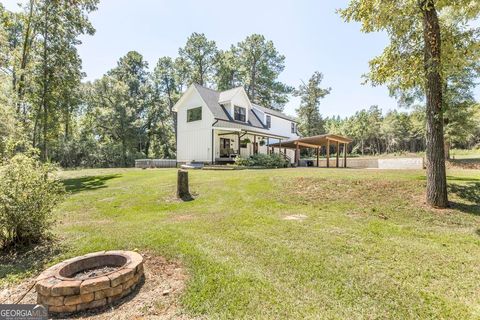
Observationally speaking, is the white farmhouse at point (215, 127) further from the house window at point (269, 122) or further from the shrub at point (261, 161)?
the shrub at point (261, 161)

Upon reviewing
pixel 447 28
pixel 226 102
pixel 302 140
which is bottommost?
pixel 302 140

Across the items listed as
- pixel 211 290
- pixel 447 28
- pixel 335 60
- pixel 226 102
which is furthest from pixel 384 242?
pixel 226 102

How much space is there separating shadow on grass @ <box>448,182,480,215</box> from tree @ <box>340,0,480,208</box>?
0.52m

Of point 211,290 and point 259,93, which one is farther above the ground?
point 259,93

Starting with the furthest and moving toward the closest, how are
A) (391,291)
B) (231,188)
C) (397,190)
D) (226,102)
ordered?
(226,102), (231,188), (397,190), (391,291)

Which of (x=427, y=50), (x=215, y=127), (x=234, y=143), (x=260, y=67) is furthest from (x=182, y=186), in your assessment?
(x=260, y=67)

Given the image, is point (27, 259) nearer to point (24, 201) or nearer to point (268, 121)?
point (24, 201)

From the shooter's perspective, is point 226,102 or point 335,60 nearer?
point 335,60

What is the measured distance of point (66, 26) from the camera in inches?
676

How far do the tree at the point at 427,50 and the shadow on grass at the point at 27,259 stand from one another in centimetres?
935

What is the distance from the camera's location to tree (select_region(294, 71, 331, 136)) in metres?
45.3

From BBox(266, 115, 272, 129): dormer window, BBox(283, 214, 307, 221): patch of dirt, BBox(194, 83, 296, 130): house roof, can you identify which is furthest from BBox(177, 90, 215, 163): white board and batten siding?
BBox(283, 214, 307, 221): patch of dirt

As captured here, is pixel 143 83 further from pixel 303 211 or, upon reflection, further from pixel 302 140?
pixel 303 211

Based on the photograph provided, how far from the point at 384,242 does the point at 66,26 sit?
21896 mm
